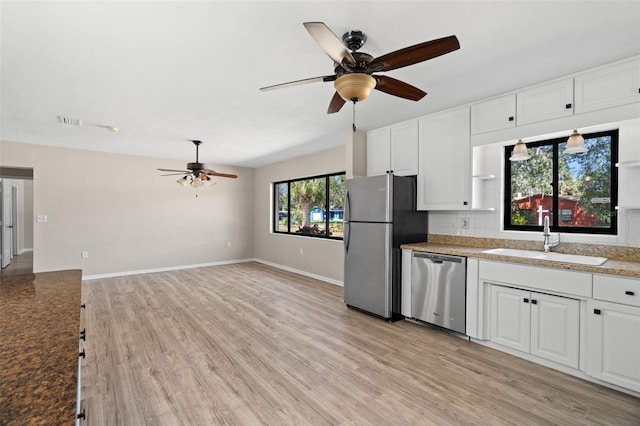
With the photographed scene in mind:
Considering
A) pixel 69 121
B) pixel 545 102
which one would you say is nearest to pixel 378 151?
pixel 545 102

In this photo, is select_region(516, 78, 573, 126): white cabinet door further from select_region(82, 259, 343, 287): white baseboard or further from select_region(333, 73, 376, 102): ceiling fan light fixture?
select_region(82, 259, 343, 287): white baseboard

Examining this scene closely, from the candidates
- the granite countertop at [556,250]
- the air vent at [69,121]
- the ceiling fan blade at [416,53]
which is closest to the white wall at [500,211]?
the granite countertop at [556,250]

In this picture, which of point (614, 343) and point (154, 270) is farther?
point (154, 270)

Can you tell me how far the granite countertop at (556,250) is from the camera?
7.18 feet

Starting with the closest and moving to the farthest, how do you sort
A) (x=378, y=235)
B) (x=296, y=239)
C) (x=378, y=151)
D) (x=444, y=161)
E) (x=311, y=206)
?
1. (x=444, y=161)
2. (x=378, y=235)
3. (x=378, y=151)
4. (x=311, y=206)
5. (x=296, y=239)

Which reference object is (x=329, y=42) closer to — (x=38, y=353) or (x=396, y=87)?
(x=396, y=87)

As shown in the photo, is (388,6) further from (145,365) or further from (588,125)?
(145,365)

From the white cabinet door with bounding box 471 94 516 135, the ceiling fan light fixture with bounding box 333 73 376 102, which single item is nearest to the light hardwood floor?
the ceiling fan light fixture with bounding box 333 73 376 102

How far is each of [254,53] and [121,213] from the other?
16.9 feet

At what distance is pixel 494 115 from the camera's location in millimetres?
2998

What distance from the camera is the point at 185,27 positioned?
1.92 metres

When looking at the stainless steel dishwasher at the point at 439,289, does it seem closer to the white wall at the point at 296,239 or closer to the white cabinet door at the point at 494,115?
the white cabinet door at the point at 494,115

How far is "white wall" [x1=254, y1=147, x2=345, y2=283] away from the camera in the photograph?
17.8 ft

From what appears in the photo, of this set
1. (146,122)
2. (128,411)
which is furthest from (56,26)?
(128,411)
